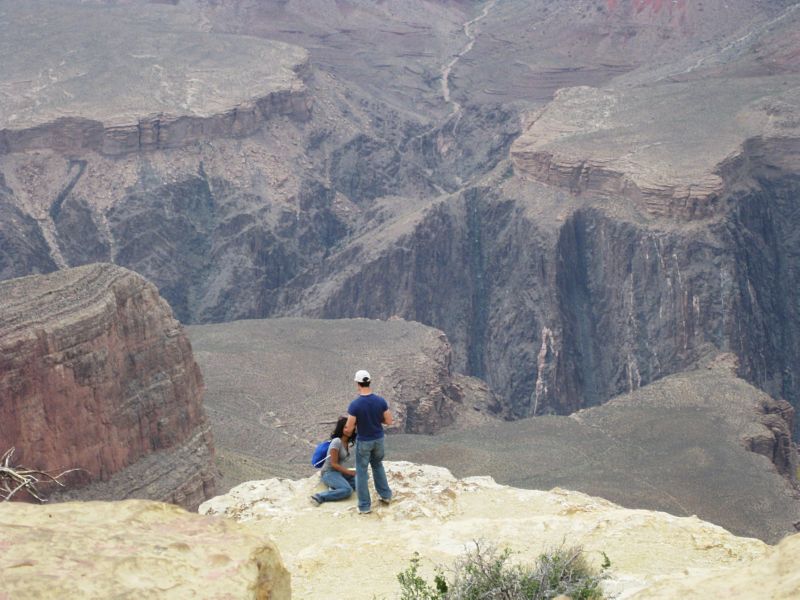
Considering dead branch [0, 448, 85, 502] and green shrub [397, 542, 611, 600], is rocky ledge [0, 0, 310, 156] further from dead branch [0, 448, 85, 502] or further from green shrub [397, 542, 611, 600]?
green shrub [397, 542, 611, 600]

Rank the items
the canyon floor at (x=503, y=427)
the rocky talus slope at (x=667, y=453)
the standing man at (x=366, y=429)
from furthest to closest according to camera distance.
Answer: the canyon floor at (x=503, y=427)
the rocky talus slope at (x=667, y=453)
the standing man at (x=366, y=429)

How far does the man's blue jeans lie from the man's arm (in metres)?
0.24

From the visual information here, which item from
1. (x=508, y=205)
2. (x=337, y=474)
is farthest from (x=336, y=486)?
(x=508, y=205)

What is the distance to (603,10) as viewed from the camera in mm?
109375

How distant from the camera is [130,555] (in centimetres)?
1200

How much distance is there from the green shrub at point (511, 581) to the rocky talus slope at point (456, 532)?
423mm

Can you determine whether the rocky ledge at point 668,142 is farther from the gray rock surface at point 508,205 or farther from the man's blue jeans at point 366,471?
the man's blue jeans at point 366,471

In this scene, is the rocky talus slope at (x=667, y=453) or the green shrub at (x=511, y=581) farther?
the rocky talus slope at (x=667, y=453)

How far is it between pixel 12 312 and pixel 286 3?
88451 mm

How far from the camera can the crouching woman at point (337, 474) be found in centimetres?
2039

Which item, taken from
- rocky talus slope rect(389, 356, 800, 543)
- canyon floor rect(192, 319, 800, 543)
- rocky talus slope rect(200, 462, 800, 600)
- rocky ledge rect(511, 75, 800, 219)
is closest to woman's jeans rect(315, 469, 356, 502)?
rocky talus slope rect(200, 462, 800, 600)

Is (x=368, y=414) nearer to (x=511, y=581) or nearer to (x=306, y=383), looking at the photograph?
(x=511, y=581)

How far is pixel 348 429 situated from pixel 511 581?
551 cm

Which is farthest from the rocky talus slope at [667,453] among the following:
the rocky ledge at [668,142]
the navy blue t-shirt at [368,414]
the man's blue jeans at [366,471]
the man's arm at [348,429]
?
the navy blue t-shirt at [368,414]
